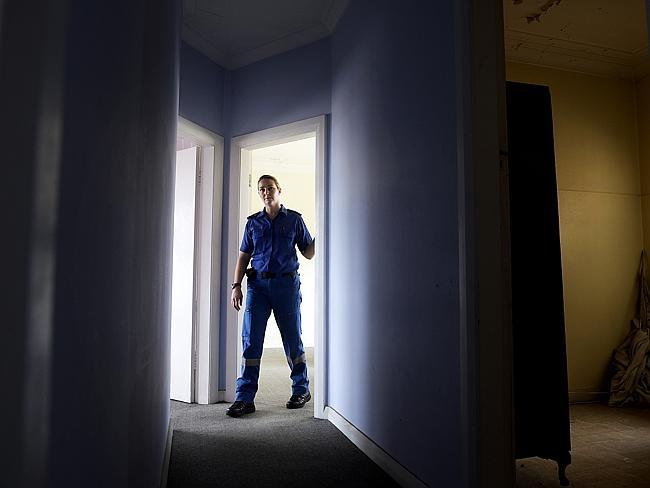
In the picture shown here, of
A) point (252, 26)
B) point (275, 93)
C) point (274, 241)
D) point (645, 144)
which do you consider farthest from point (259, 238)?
point (645, 144)

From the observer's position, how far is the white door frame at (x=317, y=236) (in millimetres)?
3307

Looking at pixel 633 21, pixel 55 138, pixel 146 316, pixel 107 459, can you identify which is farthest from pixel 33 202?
pixel 633 21

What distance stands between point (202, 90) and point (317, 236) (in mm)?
1353

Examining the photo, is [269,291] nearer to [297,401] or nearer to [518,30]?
[297,401]

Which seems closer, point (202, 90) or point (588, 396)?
point (202, 90)

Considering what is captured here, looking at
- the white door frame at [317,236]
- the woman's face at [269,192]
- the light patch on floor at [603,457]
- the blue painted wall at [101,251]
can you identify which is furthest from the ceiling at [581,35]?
the blue painted wall at [101,251]

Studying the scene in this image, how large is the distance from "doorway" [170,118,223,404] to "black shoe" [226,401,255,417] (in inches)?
15.0

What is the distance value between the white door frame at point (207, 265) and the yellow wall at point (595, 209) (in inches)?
93.4

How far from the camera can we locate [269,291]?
11.5ft

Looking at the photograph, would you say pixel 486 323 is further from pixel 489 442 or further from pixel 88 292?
pixel 88 292

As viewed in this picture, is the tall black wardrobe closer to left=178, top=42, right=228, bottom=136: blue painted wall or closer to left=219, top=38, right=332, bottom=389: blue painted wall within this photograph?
left=219, top=38, right=332, bottom=389: blue painted wall

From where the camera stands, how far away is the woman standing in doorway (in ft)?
11.2

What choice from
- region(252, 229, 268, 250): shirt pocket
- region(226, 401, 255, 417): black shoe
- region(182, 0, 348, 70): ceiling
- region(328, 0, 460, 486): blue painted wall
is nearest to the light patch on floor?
region(328, 0, 460, 486): blue painted wall

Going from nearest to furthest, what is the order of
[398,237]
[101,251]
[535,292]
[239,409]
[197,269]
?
1. [101,251]
2. [535,292]
3. [398,237]
4. [239,409]
5. [197,269]
